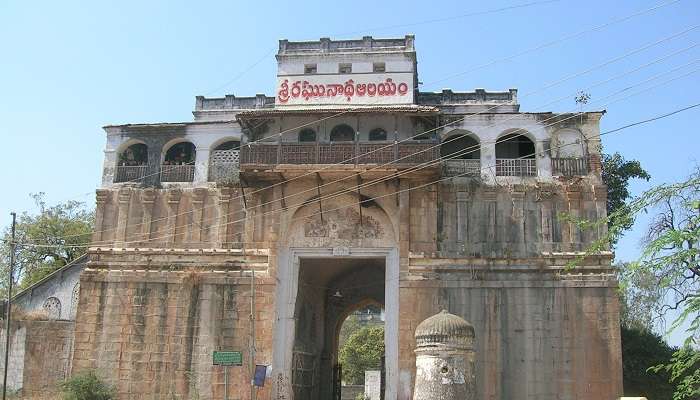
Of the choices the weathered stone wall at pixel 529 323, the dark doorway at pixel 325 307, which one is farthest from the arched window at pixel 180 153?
the weathered stone wall at pixel 529 323

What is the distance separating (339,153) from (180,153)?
7.64 meters

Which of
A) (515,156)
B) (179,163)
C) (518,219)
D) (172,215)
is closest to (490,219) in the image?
(518,219)

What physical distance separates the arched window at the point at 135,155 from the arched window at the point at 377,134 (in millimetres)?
9444

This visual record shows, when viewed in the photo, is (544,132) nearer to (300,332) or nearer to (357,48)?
(357,48)

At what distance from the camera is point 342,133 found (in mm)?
28172

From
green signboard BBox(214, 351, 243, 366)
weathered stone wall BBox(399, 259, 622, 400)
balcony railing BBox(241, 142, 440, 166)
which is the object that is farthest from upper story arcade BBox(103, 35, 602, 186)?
green signboard BBox(214, 351, 243, 366)

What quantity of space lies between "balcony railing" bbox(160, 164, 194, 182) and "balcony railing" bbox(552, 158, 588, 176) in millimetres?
13886

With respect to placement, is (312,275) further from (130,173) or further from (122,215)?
(130,173)

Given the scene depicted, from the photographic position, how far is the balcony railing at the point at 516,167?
2692cm

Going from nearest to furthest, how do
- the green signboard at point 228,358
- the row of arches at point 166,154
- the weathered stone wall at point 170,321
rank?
the green signboard at point 228,358, the weathered stone wall at point 170,321, the row of arches at point 166,154

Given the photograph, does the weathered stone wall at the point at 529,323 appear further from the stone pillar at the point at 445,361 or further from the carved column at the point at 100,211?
the carved column at the point at 100,211

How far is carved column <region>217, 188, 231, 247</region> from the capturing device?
2736 centimetres

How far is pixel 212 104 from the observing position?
33.7 meters

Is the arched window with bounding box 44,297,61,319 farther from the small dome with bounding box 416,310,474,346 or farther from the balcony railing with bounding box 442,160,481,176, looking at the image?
the small dome with bounding box 416,310,474,346
